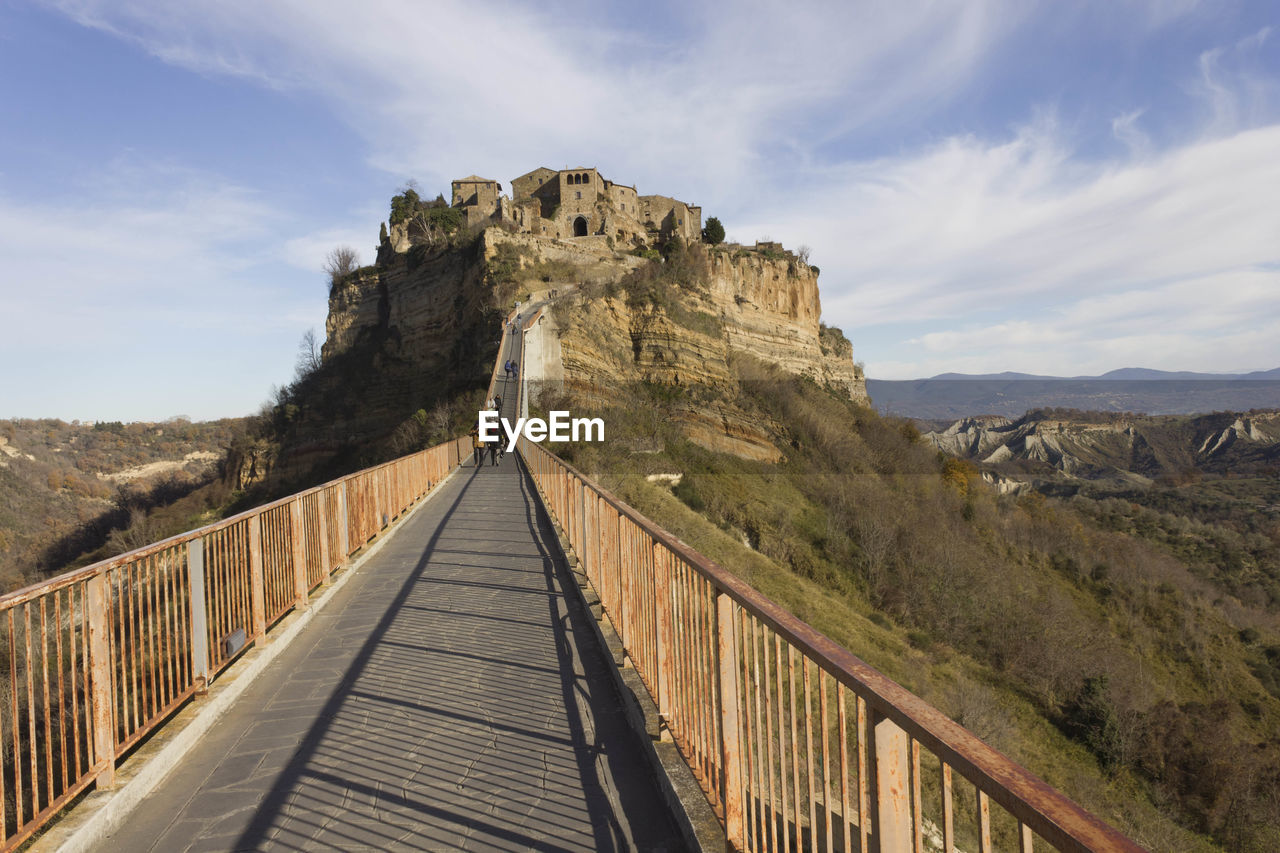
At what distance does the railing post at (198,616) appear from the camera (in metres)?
4.36

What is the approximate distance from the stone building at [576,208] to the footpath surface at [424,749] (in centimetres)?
4413

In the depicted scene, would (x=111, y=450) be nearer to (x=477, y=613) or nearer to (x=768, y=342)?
(x=768, y=342)

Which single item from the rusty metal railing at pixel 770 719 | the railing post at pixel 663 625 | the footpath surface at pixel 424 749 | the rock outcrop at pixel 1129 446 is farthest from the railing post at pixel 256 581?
the rock outcrop at pixel 1129 446

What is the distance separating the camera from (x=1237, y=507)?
77.0 meters

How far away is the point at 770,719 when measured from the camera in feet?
8.07

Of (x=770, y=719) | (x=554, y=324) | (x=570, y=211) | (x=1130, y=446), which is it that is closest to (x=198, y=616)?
(x=770, y=719)

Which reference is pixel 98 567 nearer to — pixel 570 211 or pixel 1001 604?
pixel 1001 604

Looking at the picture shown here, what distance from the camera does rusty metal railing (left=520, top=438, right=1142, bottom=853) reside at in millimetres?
1145

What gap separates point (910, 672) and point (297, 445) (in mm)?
39876

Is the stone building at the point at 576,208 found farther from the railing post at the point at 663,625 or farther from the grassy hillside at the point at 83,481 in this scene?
the railing post at the point at 663,625

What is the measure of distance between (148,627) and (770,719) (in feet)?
16.5

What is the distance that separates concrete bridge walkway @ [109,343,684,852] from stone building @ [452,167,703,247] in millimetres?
44105

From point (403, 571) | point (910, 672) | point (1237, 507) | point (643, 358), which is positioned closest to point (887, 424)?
point (643, 358)

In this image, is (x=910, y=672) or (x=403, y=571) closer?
(x=403, y=571)
